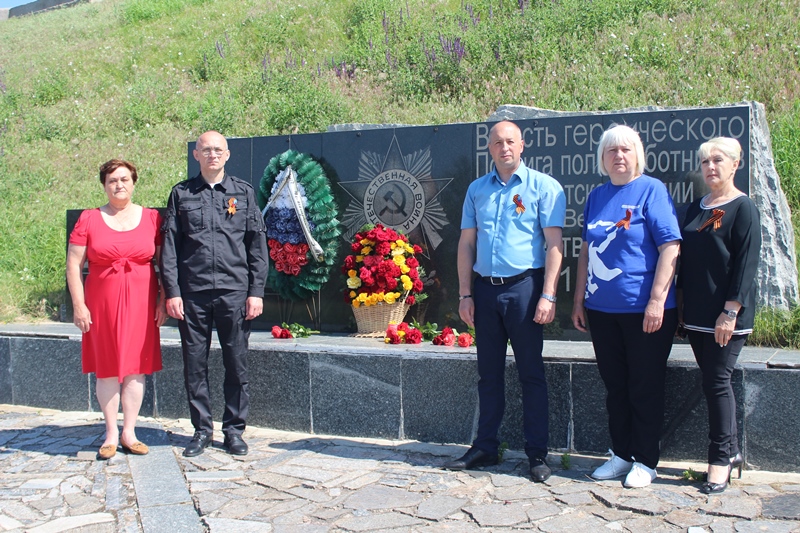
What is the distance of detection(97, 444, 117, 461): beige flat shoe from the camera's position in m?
4.57

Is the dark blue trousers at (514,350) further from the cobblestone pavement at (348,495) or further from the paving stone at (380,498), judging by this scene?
the paving stone at (380,498)

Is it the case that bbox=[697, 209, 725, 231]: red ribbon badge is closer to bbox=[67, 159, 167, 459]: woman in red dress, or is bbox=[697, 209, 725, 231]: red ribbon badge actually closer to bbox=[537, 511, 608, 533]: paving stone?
bbox=[537, 511, 608, 533]: paving stone

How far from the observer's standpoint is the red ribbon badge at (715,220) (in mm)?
3674

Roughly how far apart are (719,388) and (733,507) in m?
0.52

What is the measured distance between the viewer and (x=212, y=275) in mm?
4582

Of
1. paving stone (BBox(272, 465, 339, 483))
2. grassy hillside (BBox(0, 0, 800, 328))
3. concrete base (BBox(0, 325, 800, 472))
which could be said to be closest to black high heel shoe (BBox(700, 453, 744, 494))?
concrete base (BBox(0, 325, 800, 472))

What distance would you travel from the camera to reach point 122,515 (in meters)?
3.70

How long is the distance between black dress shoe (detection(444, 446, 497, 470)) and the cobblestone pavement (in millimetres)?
46

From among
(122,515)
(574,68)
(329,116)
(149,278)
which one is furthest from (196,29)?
(122,515)

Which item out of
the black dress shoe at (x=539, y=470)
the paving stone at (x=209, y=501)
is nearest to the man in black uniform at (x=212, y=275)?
→ the paving stone at (x=209, y=501)

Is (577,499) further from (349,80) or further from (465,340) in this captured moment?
(349,80)

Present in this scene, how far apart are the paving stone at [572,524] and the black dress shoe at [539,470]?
0.47 metres

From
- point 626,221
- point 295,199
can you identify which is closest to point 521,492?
point 626,221

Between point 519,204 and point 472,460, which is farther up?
point 519,204
